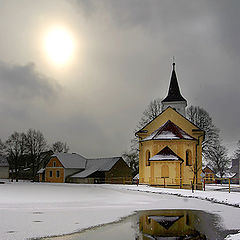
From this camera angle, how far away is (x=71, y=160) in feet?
227

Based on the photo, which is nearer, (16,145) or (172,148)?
(172,148)

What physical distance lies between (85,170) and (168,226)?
5657 centimetres

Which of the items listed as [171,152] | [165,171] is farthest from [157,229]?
[171,152]

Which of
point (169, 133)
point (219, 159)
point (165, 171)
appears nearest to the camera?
point (165, 171)

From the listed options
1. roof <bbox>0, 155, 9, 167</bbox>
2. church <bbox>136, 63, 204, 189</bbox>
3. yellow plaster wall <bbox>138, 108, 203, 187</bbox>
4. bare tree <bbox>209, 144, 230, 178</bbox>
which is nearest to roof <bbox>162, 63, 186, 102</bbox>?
church <bbox>136, 63, 204, 189</bbox>

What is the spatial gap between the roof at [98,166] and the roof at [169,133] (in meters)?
21.1

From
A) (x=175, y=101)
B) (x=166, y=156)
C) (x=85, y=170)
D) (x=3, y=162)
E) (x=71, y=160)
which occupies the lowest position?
(x=85, y=170)

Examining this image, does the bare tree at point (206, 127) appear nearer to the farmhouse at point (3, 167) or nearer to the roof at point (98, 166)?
the roof at point (98, 166)

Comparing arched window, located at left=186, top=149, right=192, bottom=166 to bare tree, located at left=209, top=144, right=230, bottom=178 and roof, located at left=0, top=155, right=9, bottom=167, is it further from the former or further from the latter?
roof, located at left=0, top=155, right=9, bottom=167

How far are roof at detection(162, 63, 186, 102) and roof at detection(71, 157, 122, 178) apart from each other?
18.6 metres

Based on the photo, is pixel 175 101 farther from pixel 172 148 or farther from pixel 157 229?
pixel 157 229

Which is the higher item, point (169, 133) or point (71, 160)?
point (169, 133)

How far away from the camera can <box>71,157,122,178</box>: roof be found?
6378 centimetres

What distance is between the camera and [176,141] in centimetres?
4209
